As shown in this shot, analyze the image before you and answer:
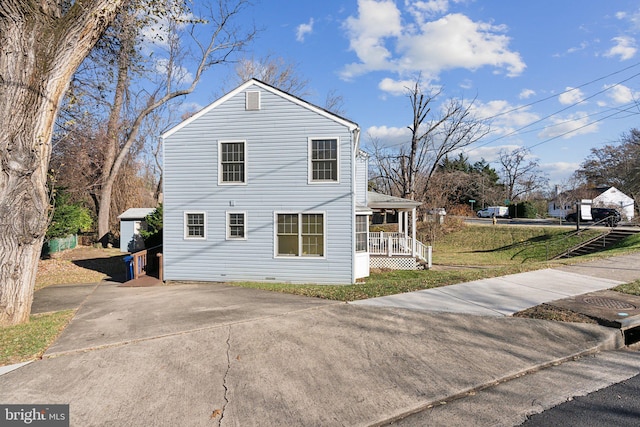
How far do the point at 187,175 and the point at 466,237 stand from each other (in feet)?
83.9

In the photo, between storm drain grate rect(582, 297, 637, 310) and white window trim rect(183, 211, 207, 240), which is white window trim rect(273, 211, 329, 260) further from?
storm drain grate rect(582, 297, 637, 310)

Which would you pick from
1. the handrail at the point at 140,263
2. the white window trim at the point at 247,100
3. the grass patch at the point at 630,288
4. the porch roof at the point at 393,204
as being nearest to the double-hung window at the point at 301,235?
the white window trim at the point at 247,100

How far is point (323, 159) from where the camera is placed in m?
12.4

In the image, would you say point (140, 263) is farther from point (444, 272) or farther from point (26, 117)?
point (444, 272)

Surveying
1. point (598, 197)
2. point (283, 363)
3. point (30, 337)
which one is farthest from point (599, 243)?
point (30, 337)

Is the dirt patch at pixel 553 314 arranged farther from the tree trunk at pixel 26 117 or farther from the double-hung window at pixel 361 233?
the tree trunk at pixel 26 117

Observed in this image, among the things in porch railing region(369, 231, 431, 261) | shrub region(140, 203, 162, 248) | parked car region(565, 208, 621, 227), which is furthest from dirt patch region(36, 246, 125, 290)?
parked car region(565, 208, 621, 227)

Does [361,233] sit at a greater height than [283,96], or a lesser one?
lesser

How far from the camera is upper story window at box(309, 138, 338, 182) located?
1237 cm

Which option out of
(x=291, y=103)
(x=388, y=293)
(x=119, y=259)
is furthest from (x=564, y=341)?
(x=119, y=259)

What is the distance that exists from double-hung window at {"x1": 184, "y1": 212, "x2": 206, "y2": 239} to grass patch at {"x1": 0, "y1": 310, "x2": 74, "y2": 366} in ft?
18.3

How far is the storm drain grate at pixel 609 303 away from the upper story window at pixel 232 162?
403 inches

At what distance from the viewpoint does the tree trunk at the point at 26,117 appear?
6688mm

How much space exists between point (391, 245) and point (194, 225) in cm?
890
